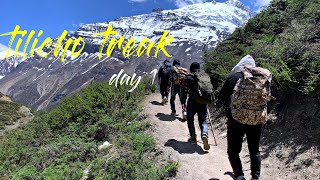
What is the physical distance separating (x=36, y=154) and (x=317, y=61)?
774 cm

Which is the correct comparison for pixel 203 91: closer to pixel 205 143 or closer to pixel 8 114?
pixel 205 143

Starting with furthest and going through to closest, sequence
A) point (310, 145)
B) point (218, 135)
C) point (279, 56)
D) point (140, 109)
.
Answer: point (140, 109) → point (218, 135) → point (279, 56) → point (310, 145)

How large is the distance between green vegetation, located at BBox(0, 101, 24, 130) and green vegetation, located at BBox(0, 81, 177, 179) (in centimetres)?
1875

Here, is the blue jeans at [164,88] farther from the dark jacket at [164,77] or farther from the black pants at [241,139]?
the black pants at [241,139]

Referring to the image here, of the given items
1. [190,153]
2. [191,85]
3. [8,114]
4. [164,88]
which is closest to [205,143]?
[190,153]

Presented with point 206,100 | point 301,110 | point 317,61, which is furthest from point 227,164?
point 317,61

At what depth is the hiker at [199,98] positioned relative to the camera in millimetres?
8477

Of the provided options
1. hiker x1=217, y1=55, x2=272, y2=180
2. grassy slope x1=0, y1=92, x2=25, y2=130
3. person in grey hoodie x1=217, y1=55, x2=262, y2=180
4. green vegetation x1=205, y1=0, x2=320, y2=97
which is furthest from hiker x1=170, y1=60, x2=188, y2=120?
grassy slope x1=0, y1=92, x2=25, y2=130

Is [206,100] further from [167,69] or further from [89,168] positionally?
[167,69]

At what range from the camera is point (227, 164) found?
802cm

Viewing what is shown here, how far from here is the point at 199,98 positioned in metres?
8.48

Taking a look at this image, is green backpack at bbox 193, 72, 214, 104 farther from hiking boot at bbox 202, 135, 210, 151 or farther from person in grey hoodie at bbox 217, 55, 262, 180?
person in grey hoodie at bbox 217, 55, 262, 180

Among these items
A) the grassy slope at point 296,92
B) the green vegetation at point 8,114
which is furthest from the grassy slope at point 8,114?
the grassy slope at point 296,92

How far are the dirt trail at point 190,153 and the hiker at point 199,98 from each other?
34cm
